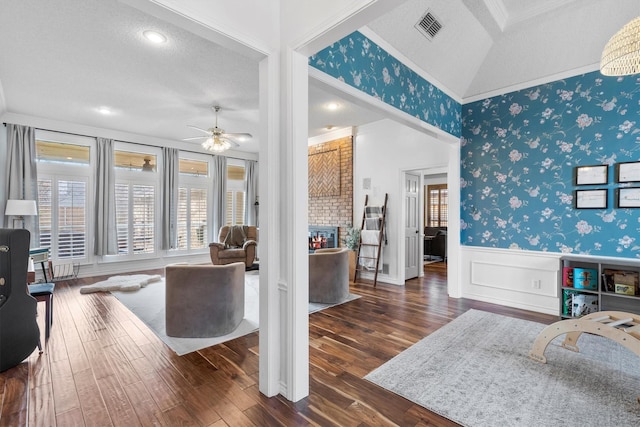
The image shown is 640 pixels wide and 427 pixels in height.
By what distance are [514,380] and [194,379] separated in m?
2.48

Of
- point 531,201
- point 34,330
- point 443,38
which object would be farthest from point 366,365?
point 443,38

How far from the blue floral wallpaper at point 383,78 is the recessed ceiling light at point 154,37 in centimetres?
162

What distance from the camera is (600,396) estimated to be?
2.09m

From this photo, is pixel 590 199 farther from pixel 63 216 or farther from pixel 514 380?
pixel 63 216

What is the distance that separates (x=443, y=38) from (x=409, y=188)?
9.03ft

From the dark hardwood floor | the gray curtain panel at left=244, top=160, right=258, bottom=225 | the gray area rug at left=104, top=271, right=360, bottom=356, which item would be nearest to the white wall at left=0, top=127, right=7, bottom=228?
the gray area rug at left=104, top=271, right=360, bottom=356

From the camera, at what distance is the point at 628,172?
10.9 ft

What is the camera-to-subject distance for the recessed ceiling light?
112 inches

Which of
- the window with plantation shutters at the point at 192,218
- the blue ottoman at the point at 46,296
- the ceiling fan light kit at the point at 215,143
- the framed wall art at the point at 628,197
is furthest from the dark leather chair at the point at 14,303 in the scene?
the framed wall art at the point at 628,197

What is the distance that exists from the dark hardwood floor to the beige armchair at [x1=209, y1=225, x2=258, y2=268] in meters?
2.68

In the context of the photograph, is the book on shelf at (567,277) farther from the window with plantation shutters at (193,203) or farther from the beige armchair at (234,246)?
the window with plantation shutters at (193,203)

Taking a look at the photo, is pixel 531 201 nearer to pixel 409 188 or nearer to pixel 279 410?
pixel 409 188

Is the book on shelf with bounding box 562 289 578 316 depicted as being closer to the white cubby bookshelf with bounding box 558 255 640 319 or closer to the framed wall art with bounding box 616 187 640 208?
the white cubby bookshelf with bounding box 558 255 640 319

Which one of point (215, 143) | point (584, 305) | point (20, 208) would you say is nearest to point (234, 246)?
point (215, 143)
